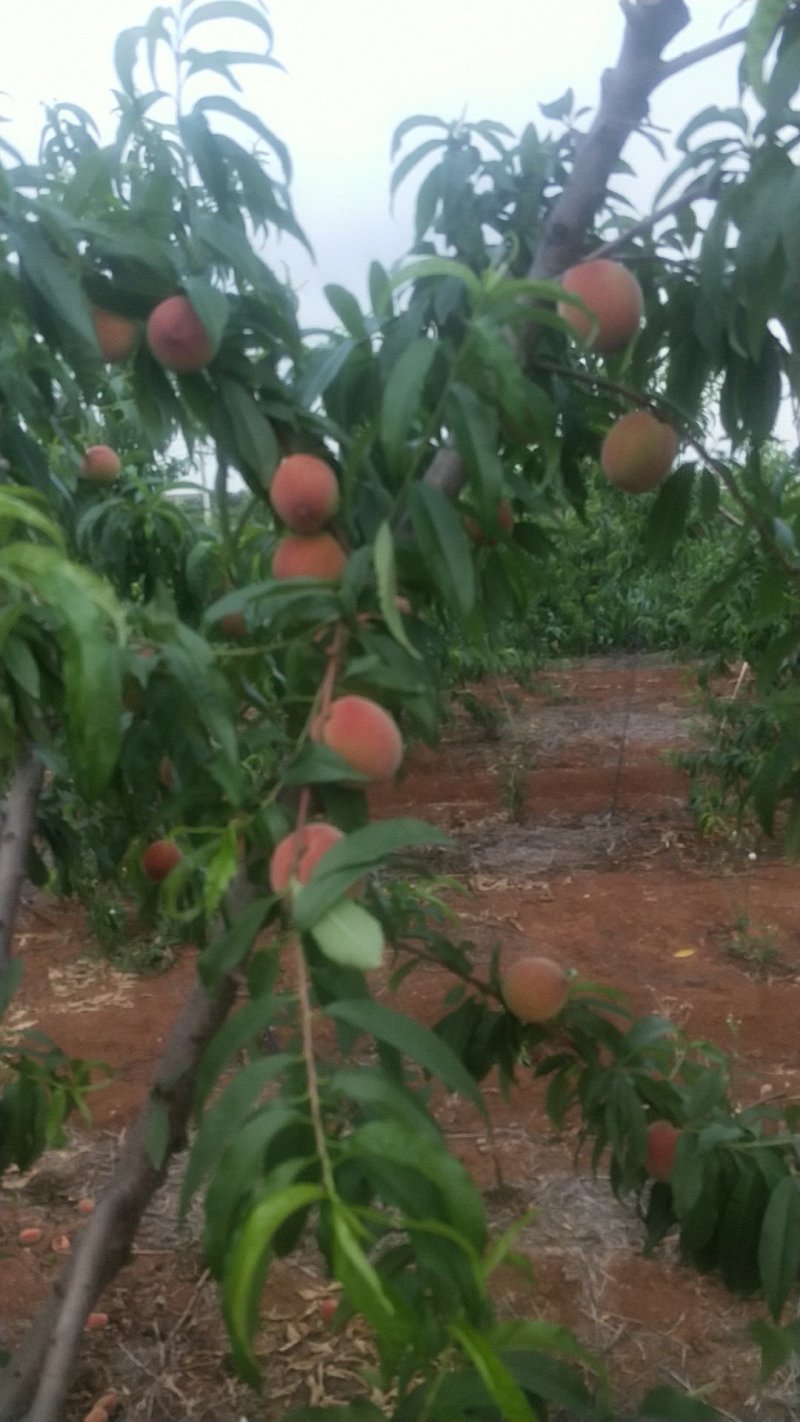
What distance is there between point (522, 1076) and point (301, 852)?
6.07ft

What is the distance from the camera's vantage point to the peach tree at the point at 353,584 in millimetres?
524

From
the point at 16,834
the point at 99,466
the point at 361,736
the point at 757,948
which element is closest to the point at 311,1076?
the point at 361,736

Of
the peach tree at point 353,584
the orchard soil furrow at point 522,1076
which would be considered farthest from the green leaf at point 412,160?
the orchard soil furrow at point 522,1076

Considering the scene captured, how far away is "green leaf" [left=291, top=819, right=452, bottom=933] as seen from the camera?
1.72 ft

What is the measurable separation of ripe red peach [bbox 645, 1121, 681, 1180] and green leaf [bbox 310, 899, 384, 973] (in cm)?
64

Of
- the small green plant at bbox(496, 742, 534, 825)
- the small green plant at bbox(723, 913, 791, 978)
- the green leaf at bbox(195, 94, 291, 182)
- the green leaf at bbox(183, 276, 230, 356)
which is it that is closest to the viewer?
the green leaf at bbox(183, 276, 230, 356)

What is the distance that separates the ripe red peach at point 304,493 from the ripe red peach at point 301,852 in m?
0.24

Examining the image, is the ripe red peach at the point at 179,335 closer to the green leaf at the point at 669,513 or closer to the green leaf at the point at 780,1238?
the green leaf at the point at 669,513

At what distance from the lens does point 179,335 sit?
76 cm

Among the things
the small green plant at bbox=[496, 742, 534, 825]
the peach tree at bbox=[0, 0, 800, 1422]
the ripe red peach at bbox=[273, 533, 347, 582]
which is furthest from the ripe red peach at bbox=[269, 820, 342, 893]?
the small green plant at bbox=[496, 742, 534, 825]

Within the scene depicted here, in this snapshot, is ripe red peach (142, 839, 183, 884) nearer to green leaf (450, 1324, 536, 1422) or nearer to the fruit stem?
the fruit stem

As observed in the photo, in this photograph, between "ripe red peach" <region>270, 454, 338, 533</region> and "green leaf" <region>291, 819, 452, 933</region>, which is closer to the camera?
"green leaf" <region>291, 819, 452, 933</region>

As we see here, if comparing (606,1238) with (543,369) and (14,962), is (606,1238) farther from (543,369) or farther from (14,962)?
(543,369)

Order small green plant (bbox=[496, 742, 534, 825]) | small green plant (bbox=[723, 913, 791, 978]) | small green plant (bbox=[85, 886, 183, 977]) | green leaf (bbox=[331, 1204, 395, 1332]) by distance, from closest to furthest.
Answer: green leaf (bbox=[331, 1204, 395, 1332]), small green plant (bbox=[723, 913, 791, 978]), small green plant (bbox=[85, 886, 183, 977]), small green plant (bbox=[496, 742, 534, 825])
